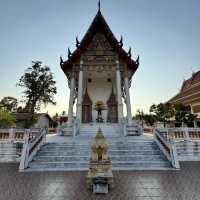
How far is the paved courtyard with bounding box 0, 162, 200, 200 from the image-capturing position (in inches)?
136

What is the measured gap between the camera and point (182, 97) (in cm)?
3023

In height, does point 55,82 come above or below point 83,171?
above

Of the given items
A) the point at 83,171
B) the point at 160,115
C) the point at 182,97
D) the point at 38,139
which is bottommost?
the point at 83,171

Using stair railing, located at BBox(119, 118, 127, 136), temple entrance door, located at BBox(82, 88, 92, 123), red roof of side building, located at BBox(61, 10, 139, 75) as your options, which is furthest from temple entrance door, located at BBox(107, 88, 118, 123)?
stair railing, located at BBox(119, 118, 127, 136)

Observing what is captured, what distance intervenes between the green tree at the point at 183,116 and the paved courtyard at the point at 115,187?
17332mm

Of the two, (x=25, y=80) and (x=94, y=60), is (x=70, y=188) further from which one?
(x=25, y=80)

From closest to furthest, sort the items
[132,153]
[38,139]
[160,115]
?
[132,153] < [38,139] < [160,115]

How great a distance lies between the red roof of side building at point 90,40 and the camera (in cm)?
1378

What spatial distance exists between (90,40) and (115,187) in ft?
42.3

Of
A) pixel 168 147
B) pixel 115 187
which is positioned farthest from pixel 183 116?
pixel 115 187

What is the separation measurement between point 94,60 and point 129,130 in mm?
6811

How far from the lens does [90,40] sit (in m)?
14.2

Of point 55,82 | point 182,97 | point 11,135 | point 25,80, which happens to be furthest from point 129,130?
point 182,97

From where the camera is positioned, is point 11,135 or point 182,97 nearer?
point 11,135
